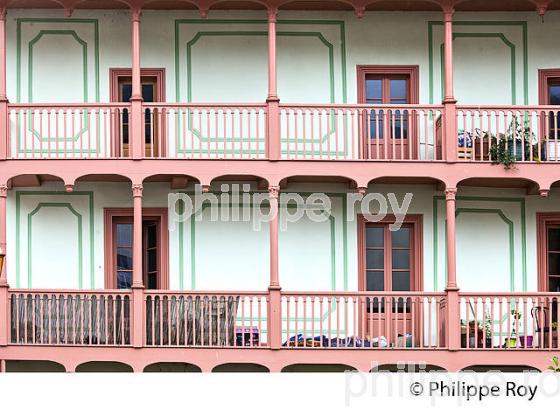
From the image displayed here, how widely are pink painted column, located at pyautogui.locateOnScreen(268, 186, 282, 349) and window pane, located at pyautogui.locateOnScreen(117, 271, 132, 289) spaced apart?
3127 millimetres

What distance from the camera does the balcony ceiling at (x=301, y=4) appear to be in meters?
21.2

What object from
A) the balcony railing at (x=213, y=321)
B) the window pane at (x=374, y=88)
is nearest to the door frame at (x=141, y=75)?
the window pane at (x=374, y=88)

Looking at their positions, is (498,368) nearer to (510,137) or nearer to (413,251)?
(413,251)

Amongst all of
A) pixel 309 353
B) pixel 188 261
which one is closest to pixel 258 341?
pixel 309 353

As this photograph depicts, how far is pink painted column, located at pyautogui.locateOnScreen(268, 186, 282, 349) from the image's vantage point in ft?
66.3

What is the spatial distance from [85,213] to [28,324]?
2705 mm

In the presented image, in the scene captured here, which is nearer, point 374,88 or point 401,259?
point 401,259

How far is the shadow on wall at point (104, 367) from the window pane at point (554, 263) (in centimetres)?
828

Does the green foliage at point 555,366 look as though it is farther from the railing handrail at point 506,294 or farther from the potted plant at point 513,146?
the potted plant at point 513,146

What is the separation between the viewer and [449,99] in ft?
68.7

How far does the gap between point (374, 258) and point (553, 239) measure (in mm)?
3510

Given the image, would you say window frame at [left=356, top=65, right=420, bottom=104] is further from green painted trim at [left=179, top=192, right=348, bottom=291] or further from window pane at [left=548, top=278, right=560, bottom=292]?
window pane at [left=548, top=278, right=560, bottom=292]

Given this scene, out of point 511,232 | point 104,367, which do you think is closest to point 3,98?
point 104,367

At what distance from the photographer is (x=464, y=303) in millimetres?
21969
